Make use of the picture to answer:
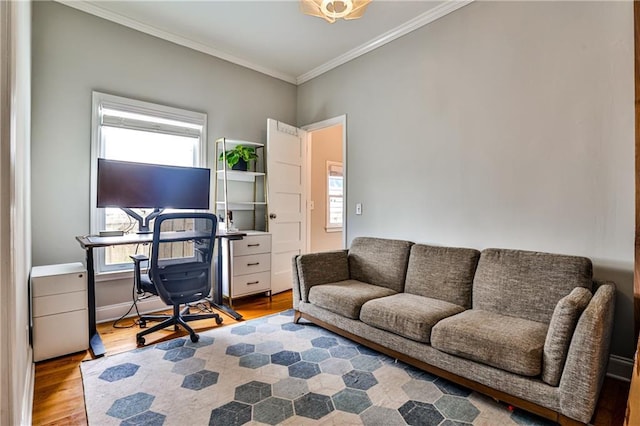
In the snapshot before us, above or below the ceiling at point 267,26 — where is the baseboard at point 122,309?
below

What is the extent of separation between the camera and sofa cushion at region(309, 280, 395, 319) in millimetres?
2461

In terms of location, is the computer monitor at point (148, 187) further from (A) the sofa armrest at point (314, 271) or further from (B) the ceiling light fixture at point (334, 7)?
(B) the ceiling light fixture at point (334, 7)

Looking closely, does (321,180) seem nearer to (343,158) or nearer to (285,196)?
(285,196)

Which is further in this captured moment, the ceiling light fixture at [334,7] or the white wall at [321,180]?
the white wall at [321,180]

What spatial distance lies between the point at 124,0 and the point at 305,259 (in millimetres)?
2792

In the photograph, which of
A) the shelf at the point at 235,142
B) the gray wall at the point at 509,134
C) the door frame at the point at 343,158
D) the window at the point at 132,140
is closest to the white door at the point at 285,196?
the door frame at the point at 343,158

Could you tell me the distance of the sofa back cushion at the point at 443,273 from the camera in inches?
95.8

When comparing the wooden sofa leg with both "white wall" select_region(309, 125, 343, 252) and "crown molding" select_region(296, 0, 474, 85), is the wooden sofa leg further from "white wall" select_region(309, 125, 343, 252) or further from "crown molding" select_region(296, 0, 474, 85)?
"white wall" select_region(309, 125, 343, 252)

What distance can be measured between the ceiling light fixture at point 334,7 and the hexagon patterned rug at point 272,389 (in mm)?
2374

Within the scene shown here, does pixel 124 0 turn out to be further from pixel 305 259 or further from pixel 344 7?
pixel 305 259

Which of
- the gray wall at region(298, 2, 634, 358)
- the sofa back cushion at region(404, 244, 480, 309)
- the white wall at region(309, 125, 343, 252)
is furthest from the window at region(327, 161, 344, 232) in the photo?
the sofa back cushion at region(404, 244, 480, 309)

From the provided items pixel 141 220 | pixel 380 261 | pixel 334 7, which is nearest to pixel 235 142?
pixel 141 220

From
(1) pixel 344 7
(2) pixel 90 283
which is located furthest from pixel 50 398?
(1) pixel 344 7

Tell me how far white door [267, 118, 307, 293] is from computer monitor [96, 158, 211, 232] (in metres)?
0.90
